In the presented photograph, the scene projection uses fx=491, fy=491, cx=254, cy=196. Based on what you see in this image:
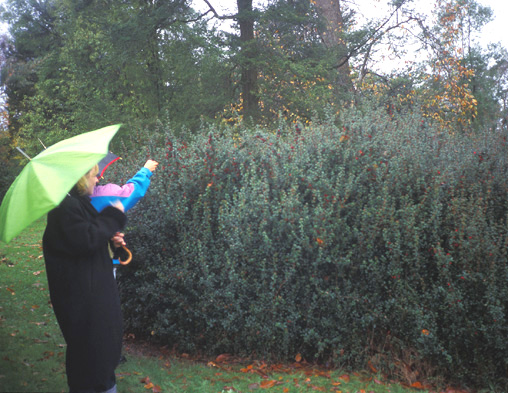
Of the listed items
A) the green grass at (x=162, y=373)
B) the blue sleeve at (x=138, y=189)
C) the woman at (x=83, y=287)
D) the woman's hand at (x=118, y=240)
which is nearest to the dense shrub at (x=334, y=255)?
the green grass at (x=162, y=373)

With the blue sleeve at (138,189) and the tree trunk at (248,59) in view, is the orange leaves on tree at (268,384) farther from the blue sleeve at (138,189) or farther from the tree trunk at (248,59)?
the tree trunk at (248,59)

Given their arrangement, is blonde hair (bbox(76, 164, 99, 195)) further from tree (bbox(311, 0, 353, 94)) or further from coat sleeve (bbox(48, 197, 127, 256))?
tree (bbox(311, 0, 353, 94))

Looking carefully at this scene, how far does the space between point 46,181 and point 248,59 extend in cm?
1330

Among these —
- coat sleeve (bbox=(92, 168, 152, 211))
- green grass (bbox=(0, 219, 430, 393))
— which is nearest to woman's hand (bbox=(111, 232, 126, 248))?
coat sleeve (bbox=(92, 168, 152, 211))

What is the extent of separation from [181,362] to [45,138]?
21.3 meters

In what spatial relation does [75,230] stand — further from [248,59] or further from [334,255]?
[248,59]

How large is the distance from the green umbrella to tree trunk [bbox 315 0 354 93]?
13.8 meters

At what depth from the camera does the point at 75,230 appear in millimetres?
3102

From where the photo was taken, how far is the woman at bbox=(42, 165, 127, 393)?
3145 mm

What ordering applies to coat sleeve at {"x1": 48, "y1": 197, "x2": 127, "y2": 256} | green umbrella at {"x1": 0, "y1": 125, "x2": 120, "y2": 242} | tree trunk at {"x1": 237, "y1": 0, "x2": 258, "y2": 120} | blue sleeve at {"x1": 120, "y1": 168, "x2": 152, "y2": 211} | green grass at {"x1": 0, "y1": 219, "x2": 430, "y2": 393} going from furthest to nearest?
tree trunk at {"x1": 237, "y1": 0, "x2": 258, "y2": 120} → green grass at {"x1": 0, "y1": 219, "x2": 430, "y2": 393} → blue sleeve at {"x1": 120, "y1": 168, "x2": 152, "y2": 211} → coat sleeve at {"x1": 48, "y1": 197, "x2": 127, "y2": 256} → green umbrella at {"x1": 0, "y1": 125, "x2": 120, "y2": 242}

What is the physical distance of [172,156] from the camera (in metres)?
→ 6.32

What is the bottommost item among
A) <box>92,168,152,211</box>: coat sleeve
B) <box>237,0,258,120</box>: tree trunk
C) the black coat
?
the black coat

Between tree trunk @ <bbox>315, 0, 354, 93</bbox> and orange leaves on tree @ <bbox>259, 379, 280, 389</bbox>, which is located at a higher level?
tree trunk @ <bbox>315, 0, 354, 93</bbox>

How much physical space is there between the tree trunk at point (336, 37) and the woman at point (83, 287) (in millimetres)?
13730
